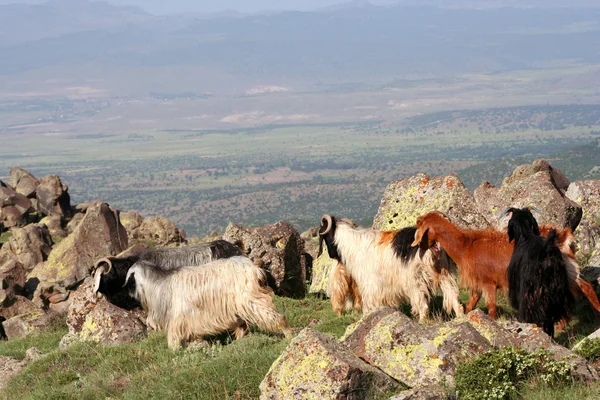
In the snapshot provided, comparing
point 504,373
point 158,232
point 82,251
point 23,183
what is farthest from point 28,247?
point 504,373

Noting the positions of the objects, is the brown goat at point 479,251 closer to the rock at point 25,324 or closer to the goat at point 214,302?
the goat at point 214,302

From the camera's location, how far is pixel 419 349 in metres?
9.84

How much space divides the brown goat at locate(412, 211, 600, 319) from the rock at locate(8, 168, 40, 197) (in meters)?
35.2

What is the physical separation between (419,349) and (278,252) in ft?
29.3

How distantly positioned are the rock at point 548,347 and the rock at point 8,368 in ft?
29.2

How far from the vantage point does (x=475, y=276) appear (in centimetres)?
1260

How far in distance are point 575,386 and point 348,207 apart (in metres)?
117

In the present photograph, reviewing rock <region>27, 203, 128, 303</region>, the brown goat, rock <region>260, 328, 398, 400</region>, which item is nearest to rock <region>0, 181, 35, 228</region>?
rock <region>27, 203, 128, 303</region>

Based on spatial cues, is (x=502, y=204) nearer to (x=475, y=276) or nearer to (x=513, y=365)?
(x=475, y=276)

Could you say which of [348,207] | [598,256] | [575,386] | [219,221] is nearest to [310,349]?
[575,386]

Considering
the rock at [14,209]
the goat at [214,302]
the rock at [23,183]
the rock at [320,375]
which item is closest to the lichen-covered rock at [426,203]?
the goat at [214,302]

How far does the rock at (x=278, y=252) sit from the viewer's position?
18.3 m

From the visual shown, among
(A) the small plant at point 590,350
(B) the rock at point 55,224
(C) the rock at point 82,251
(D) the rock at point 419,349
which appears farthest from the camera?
(B) the rock at point 55,224

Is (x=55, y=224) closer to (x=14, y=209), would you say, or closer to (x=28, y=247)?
(x=14, y=209)
